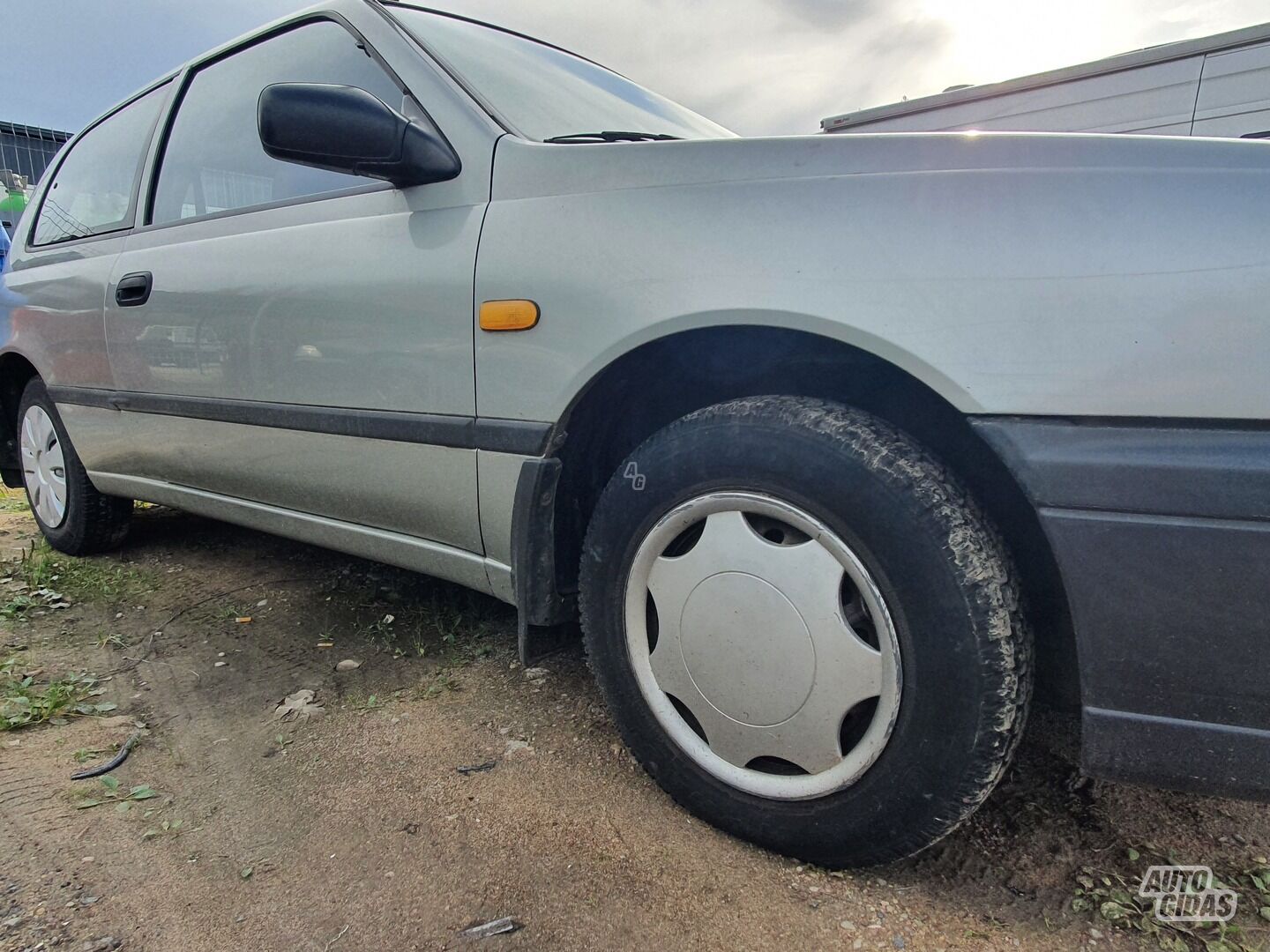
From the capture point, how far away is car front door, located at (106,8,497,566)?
5.27ft

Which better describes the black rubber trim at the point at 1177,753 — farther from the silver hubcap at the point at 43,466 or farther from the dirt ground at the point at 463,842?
the silver hubcap at the point at 43,466

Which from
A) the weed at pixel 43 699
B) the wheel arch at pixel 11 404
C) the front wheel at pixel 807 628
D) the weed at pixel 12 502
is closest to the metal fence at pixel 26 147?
the weed at pixel 12 502

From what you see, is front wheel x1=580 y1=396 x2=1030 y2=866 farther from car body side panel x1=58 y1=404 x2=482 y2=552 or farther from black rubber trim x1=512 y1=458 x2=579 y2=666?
car body side panel x1=58 y1=404 x2=482 y2=552

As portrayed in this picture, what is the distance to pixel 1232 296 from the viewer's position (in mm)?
890

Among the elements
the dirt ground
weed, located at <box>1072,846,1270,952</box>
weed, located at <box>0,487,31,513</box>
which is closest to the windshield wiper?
the dirt ground

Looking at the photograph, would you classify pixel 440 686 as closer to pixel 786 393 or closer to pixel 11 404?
pixel 786 393

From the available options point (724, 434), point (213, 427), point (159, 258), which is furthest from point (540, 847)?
point (159, 258)

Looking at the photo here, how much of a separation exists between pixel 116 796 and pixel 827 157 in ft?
5.94

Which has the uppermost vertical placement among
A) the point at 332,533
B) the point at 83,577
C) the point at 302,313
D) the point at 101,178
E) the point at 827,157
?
the point at 101,178

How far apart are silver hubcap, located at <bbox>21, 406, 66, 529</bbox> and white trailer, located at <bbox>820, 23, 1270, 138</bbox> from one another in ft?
13.9

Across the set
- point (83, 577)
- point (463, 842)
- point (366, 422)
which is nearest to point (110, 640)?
point (83, 577)

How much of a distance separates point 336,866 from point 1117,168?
1.63 m

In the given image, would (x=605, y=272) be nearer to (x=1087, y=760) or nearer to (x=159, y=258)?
(x=1087, y=760)

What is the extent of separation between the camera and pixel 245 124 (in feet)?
7.25
